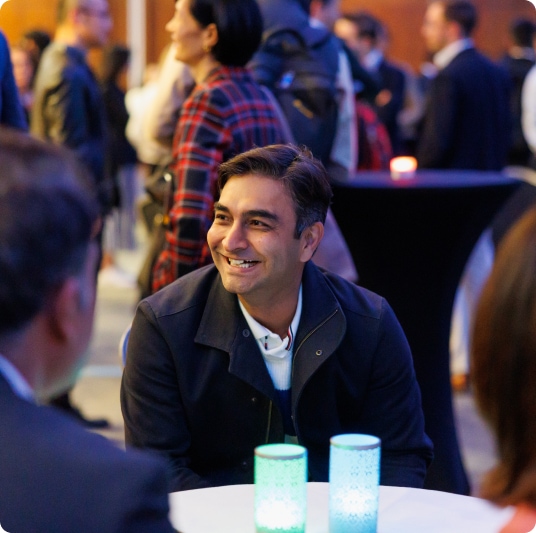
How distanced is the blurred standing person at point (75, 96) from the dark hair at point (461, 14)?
2.10m

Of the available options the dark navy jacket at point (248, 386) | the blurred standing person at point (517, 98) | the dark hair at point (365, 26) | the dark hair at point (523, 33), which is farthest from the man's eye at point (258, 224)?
the dark hair at point (523, 33)

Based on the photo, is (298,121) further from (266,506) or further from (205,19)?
(266,506)

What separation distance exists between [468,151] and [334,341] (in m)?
3.22

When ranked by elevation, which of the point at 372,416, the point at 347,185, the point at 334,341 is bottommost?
the point at 372,416

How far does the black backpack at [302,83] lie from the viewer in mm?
3457

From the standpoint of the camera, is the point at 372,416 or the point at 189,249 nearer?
the point at 372,416

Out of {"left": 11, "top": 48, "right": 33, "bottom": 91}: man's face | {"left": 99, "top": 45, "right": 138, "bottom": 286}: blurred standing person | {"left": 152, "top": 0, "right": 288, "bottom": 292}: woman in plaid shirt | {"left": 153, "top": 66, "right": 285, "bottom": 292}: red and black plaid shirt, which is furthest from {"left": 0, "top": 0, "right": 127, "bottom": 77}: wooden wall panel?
{"left": 153, "top": 66, "right": 285, "bottom": 292}: red and black plaid shirt

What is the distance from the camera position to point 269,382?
6.77 feet

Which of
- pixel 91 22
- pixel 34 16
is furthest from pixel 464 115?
pixel 34 16

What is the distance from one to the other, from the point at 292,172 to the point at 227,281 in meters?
0.29

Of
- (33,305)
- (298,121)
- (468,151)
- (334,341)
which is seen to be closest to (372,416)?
(334,341)

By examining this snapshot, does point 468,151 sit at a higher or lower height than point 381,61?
lower

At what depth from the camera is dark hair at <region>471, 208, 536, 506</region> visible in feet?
3.44

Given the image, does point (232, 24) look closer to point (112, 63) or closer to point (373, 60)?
point (112, 63)
